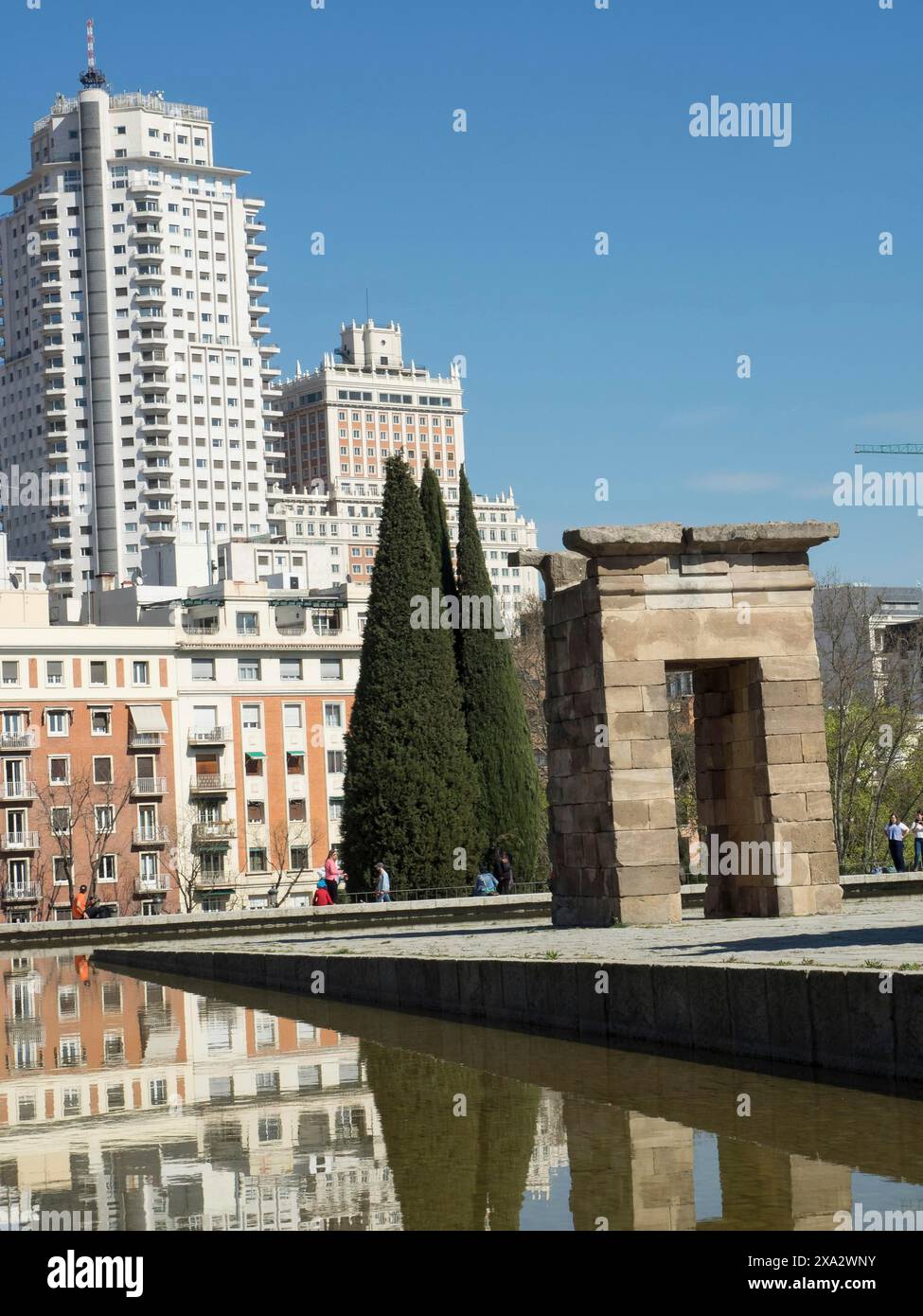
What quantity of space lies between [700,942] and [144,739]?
6954cm

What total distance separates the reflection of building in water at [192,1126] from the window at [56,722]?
6504 cm

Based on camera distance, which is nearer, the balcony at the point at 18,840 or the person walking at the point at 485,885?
the person walking at the point at 485,885

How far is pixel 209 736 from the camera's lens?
87625mm

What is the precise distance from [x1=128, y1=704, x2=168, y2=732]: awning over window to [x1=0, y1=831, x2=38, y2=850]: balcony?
6.36 m

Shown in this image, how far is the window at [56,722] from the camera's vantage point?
8356 cm

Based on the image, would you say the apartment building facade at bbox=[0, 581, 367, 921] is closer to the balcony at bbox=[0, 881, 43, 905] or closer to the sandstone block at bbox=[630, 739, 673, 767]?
the balcony at bbox=[0, 881, 43, 905]

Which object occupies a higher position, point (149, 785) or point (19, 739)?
point (19, 739)

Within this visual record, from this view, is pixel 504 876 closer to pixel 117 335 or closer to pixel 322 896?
pixel 322 896

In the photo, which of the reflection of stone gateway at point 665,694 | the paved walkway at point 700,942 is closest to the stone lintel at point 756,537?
the reflection of stone gateway at point 665,694

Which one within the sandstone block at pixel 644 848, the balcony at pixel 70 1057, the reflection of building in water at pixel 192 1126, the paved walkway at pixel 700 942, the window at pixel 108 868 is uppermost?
the sandstone block at pixel 644 848

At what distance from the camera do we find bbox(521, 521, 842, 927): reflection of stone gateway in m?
23.1

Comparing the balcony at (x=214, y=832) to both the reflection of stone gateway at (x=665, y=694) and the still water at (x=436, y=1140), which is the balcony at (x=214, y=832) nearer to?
the reflection of stone gateway at (x=665, y=694)

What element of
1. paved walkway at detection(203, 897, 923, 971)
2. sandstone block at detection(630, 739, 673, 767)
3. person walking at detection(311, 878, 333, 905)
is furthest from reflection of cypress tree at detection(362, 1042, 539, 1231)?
person walking at detection(311, 878, 333, 905)

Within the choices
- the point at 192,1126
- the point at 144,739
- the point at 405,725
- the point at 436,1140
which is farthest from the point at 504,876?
the point at 436,1140
